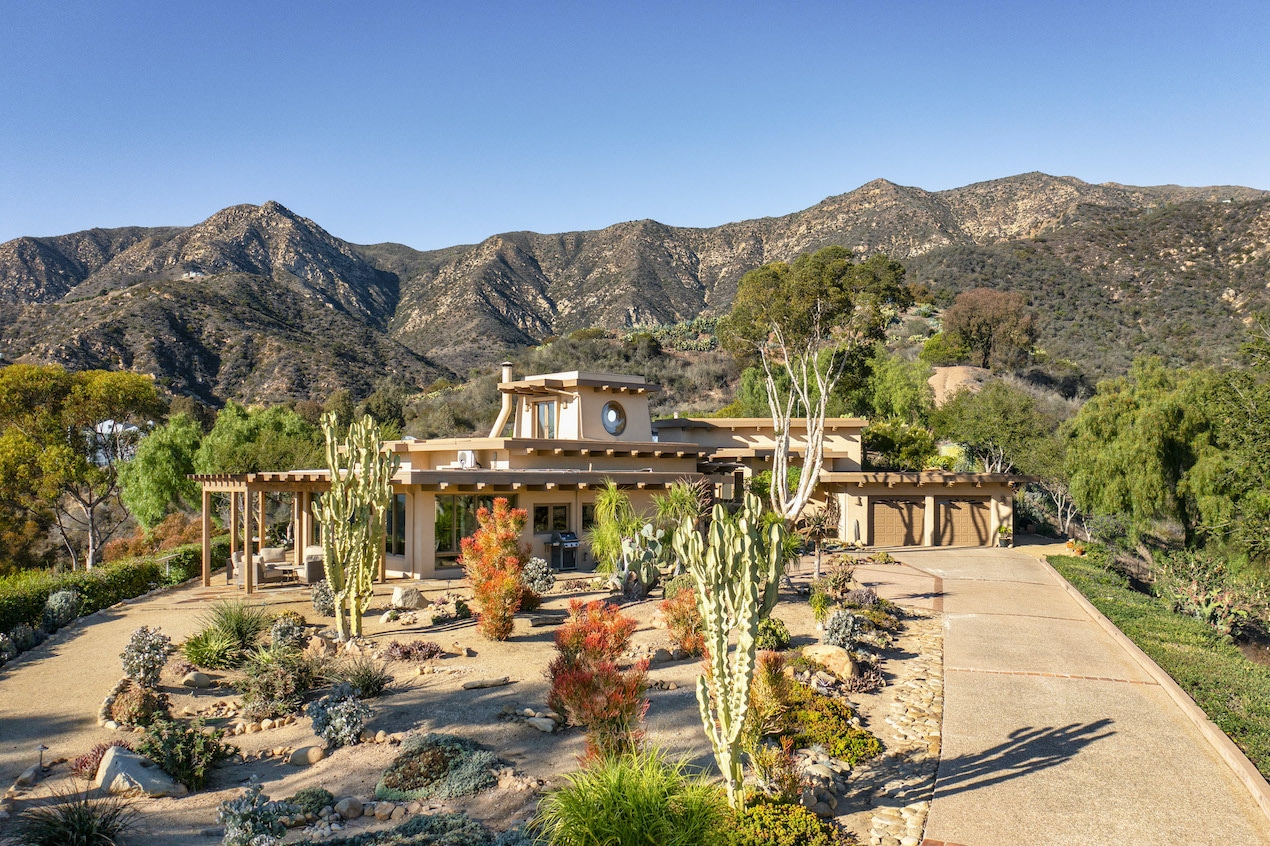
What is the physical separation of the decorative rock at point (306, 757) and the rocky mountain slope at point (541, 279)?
156 ft

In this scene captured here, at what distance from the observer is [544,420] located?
26.8 m

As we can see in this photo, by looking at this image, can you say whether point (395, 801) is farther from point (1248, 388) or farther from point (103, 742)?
point (1248, 388)

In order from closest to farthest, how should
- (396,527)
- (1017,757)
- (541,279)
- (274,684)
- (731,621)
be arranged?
(731,621) < (1017,757) < (274,684) < (396,527) < (541,279)

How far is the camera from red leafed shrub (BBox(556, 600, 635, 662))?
1039 centimetres

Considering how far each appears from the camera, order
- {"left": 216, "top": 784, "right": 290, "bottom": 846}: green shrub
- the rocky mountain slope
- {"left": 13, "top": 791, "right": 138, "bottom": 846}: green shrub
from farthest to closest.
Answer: the rocky mountain slope → {"left": 13, "top": 791, "right": 138, "bottom": 846}: green shrub → {"left": 216, "top": 784, "right": 290, "bottom": 846}: green shrub

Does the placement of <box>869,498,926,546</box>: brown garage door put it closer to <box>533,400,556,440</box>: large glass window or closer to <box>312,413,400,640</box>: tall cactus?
<box>533,400,556,440</box>: large glass window

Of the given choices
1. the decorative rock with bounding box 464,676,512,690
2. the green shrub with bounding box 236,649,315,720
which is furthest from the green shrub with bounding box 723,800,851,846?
the green shrub with bounding box 236,649,315,720

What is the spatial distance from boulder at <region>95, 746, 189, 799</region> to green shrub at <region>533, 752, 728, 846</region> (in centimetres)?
422

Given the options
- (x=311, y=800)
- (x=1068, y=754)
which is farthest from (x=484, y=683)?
(x=1068, y=754)

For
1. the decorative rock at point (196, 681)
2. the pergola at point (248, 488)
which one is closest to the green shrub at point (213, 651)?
the decorative rock at point (196, 681)

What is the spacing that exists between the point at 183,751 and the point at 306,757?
1249 millimetres

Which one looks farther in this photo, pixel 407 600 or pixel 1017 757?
pixel 407 600

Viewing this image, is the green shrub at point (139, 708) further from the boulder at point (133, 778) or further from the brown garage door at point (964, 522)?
the brown garage door at point (964, 522)

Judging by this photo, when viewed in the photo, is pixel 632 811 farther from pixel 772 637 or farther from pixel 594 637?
pixel 772 637
